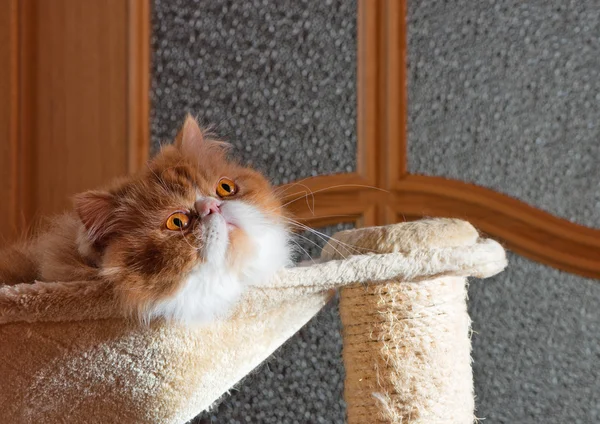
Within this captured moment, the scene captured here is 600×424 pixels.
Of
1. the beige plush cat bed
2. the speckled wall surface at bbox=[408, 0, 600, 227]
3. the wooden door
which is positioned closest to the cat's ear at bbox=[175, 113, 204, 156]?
the beige plush cat bed

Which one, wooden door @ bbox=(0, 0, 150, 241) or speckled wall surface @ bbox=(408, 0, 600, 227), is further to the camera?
wooden door @ bbox=(0, 0, 150, 241)

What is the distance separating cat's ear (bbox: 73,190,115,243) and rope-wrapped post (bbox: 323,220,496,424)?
1.45 feet

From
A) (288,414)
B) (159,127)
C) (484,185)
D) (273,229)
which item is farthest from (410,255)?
(159,127)

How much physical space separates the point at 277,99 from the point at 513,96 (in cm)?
66

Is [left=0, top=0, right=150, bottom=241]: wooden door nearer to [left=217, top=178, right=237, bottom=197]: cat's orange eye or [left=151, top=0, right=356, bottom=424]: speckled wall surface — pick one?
[left=151, top=0, right=356, bottom=424]: speckled wall surface

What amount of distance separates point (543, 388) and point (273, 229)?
962 mm

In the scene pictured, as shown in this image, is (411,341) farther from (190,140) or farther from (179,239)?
(190,140)

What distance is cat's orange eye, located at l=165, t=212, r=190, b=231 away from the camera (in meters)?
1.00

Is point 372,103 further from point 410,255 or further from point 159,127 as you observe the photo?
point 410,255

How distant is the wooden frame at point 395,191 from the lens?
5.14ft

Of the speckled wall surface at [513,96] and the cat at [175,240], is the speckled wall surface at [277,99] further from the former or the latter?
the cat at [175,240]

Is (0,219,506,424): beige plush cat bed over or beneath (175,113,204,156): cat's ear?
beneath

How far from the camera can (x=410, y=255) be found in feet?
2.97

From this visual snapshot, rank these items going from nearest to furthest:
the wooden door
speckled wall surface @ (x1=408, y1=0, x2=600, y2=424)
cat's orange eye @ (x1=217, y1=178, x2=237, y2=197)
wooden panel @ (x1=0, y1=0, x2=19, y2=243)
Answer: cat's orange eye @ (x1=217, y1=178, x2=237, y2=197), speckled wall surface @ (x1=408, y1=0, x2=600, y2=424), the wooden door, wooden panel @ (x1=0, y1=0, x2=19, y2=243)
